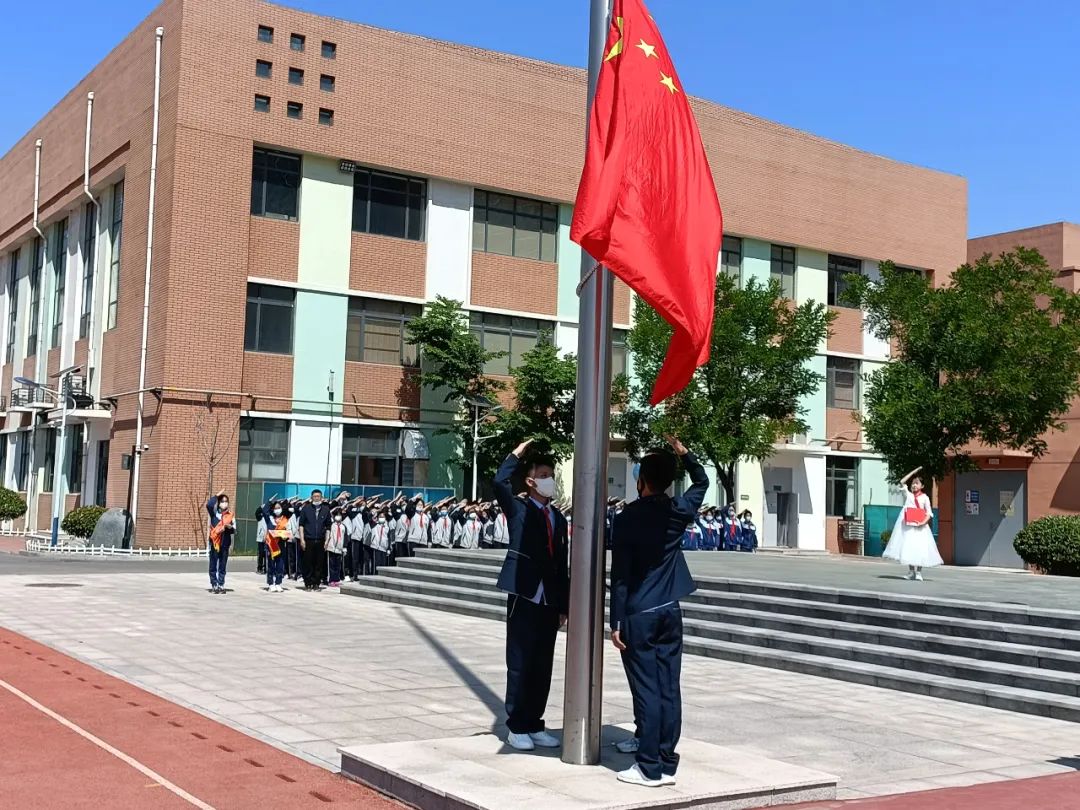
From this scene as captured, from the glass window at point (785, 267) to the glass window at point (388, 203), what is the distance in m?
14.7

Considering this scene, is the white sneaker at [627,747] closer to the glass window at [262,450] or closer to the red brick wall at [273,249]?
the glass window at [262,450]

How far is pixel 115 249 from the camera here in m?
39.5

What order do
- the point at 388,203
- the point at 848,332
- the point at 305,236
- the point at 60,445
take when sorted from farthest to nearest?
the point at 848,332
the point at 388,203
the point at 305,236
the point at 60,445

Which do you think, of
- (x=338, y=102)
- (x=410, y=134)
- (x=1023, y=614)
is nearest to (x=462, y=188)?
(x=410, y=134)

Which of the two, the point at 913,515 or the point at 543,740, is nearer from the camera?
the point at 543,740

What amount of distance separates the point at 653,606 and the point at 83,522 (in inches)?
1247

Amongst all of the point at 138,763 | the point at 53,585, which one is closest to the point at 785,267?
the point at 53,585

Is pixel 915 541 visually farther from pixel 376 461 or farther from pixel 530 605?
pixel 376 461

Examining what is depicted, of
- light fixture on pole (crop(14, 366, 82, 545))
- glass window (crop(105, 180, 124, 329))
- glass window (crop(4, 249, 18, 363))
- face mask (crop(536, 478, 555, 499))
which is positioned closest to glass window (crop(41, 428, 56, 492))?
light fixture on pole (crop(14, 366, 82, 545))

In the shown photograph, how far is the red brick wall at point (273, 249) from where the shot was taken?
35438mm

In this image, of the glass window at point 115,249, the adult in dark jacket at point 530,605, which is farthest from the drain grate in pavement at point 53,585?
the glass window at point 115,249

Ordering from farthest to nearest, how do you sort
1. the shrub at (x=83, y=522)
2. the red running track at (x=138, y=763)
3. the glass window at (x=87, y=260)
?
the glass window at (x=87, y=260) → the shrub at (x=83, y=522) → the red running track at (x=138, y=763)

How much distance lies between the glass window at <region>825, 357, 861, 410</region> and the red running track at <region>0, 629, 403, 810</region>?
40251 millimetres

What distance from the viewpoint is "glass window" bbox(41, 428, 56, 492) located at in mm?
43875
